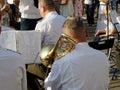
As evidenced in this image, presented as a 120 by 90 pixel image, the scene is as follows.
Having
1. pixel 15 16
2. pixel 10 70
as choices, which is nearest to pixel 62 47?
pixel 10 70

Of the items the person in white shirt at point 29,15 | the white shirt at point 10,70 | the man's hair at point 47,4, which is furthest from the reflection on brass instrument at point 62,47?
the person in white shirt at point 29,15

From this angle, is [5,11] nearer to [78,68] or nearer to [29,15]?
[29,15]

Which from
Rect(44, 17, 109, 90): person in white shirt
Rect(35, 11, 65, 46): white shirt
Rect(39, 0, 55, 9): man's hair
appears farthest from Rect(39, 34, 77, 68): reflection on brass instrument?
Rect(39, 0, 55, 9): man's hair

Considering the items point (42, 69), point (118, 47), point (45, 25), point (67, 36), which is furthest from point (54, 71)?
point (118, 47)

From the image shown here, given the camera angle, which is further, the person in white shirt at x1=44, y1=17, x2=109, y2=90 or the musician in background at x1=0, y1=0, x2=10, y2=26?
the musician in background at x1=0, y1=0, x2=10, y2=26

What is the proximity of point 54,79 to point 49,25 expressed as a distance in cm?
161

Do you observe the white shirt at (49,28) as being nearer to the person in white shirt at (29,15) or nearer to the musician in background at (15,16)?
the person in white shirt at (29,15)

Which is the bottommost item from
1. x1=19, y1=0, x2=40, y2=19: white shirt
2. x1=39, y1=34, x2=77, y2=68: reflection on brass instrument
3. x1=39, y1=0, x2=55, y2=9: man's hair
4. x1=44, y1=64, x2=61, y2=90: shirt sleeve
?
x1=44, y1=64, x2=61, y2=90: shirt sleeve

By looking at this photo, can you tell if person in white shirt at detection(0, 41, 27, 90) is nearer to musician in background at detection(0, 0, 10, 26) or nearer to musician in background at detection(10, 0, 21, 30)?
musician in background at detection(0, 0, 10, 26)

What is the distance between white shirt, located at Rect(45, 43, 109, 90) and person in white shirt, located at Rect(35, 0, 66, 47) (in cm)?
152

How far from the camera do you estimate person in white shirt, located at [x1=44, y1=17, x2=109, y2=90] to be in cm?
285

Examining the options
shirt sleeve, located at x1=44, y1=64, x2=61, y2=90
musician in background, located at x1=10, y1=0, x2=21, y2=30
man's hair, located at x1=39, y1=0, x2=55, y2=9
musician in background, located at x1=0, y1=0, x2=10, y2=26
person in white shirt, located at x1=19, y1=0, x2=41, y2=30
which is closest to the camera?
shirt sleeve, located at x1=44, y1=64, x2=61, y2=90

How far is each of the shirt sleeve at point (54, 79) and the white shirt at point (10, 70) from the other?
212 mm

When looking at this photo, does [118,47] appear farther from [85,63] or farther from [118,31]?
[85,63]
